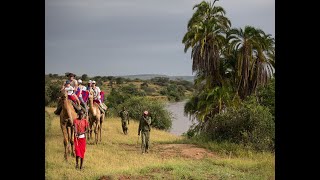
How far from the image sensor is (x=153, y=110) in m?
39.4

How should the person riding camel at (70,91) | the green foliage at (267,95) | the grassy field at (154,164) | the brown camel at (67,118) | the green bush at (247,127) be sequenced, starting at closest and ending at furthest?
the grassy field at (154,164)
the brown camel at (67,118)
the person riding camel at (70,91)
the green bush at (247,127)
the green foliage at (267,95)

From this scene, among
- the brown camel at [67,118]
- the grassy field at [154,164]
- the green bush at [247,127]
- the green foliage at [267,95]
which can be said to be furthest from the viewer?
the green foliage at [267,95]

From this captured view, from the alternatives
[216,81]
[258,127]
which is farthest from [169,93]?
[258,127]

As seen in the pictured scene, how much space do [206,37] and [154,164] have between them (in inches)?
447

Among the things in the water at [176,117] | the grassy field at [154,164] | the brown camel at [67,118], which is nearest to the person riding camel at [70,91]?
the brown camel at [67,118]

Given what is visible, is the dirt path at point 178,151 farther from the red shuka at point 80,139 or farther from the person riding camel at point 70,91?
the red shuka at point 80,139

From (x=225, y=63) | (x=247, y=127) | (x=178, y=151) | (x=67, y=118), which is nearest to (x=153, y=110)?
(x=225, y=63)

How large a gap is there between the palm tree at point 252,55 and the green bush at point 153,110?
14241 mm

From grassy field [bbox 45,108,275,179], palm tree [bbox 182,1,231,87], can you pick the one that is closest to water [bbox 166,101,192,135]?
palm tree [bbox 182,1,231,87]

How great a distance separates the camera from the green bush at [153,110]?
3881 cm

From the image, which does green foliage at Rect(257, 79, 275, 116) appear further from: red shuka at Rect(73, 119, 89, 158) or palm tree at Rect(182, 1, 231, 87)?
red shuka at Rect(73, 119, 89, 158)
